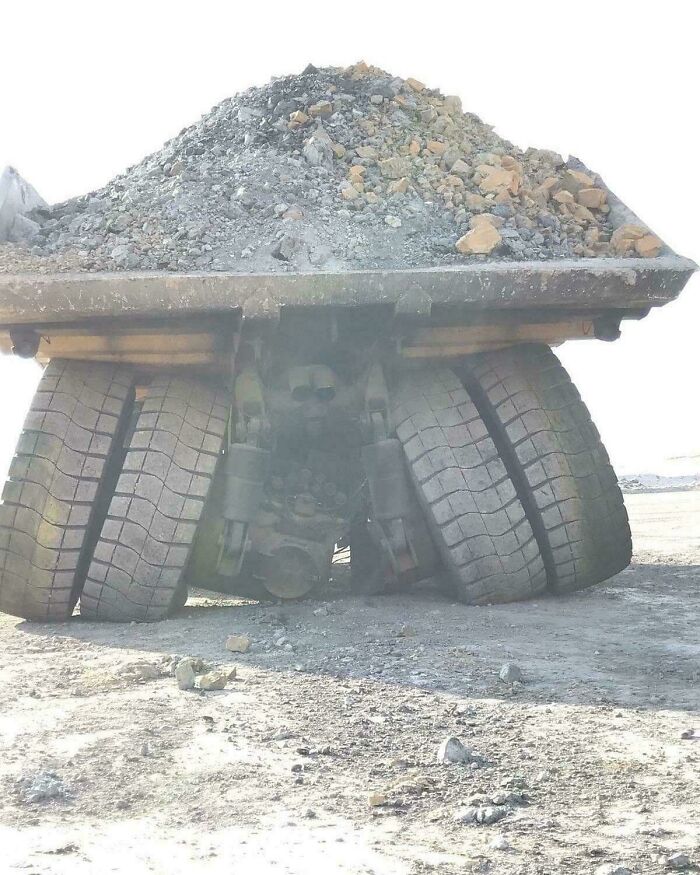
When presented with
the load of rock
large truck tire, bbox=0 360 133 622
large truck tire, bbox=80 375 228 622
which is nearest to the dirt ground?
large truck tire, bbox=80 375 228 622

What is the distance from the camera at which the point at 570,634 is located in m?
3.84

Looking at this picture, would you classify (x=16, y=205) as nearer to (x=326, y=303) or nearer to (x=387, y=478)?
(x=326, y=303)

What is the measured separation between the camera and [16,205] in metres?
5.11

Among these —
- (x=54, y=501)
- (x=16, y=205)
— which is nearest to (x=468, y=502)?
(x=54, y=501)

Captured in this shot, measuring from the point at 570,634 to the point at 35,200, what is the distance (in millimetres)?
3205

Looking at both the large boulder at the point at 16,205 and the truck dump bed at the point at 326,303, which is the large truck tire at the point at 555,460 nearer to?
the truck dump bed at the point at 326,303

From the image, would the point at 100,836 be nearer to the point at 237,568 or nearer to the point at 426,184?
the point at 237,568

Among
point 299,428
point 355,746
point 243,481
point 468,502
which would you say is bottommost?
point 355,746

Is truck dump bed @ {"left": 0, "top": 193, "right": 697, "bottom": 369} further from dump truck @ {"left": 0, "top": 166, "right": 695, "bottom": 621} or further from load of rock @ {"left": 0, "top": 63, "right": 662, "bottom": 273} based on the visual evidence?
load of rock @ {"left": 0, "top": 63, "right": 662, "bottom": 273}

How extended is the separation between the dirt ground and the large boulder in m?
1.79

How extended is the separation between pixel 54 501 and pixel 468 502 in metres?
1.63

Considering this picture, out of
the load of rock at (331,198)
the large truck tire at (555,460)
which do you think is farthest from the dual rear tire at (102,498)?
the large truck tire at (555,460)

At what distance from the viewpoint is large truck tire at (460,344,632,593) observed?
4.64 m

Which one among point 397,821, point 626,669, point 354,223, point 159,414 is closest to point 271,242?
point 354,223
